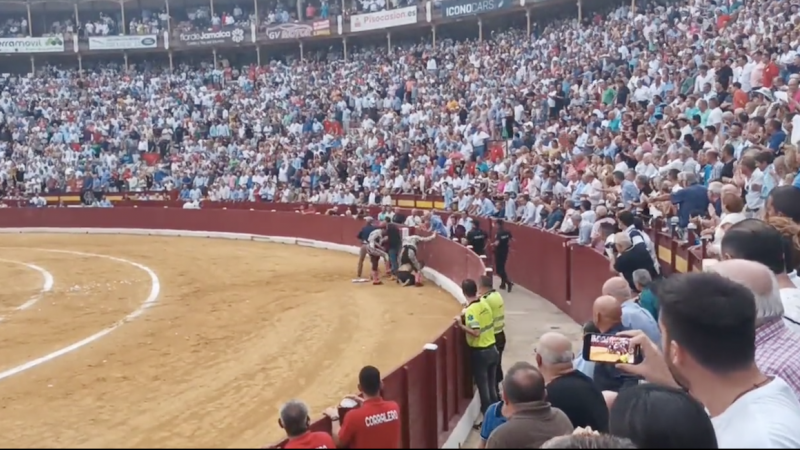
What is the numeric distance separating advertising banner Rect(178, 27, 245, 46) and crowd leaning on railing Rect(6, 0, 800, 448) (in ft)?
5.86

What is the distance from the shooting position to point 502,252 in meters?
17.1

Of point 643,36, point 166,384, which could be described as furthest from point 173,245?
point 166,384

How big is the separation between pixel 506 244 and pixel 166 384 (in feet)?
28.1

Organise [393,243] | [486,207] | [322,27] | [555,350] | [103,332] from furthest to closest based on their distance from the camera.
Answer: [322,27], [486,207], [393,243], [103,332], [555,350]

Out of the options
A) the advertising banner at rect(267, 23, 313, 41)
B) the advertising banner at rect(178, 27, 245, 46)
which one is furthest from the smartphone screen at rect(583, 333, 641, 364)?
the advertising banner at rect(178, 27, 245, 46)

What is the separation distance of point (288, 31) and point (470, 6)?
1227 cm

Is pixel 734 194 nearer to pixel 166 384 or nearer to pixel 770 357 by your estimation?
pixel 770 357

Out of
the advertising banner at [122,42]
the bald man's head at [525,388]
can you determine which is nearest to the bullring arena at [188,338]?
the bald man's head at [525,388]

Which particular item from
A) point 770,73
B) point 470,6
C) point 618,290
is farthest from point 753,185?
point 470,6

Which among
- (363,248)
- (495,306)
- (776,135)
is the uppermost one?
(776,135)

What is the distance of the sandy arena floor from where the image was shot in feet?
28.6

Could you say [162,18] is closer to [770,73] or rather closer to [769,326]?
[770,73]

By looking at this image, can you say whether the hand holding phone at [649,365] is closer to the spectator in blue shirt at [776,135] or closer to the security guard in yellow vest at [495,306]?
the security guard in yellow vest at [495,306]

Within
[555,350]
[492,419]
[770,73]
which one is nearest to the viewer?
[555,350]
